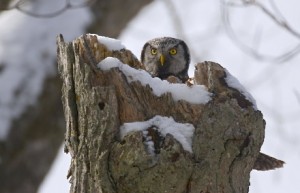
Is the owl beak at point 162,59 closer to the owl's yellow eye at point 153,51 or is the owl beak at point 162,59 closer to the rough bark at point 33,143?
the owl's yellow eye at point 153,51

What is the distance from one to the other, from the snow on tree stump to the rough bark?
11.9ft

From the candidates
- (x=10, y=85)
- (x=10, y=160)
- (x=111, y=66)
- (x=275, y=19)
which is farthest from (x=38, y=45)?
(x=111, y=66)

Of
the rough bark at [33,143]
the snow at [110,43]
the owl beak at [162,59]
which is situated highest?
the owl beak at [162,59]

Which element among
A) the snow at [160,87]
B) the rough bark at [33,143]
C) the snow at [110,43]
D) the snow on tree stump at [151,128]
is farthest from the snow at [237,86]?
the rough bark at [33,143]

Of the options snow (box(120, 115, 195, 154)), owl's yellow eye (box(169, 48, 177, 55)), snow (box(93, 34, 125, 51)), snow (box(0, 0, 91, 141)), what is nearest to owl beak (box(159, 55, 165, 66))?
owl's yellow eye (box(169, 48, 177, 55))

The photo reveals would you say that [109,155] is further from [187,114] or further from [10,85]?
[10,85]

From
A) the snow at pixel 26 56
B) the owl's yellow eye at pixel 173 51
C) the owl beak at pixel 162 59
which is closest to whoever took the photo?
the owl beak at pixel 162 59

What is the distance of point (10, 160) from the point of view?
7.41m

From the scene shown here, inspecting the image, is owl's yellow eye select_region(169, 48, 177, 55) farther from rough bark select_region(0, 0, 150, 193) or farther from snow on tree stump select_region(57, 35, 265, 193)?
snow on tree stump select_region(57, 35, 265, 193)

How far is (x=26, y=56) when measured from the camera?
758 cm

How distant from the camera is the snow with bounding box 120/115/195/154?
143 inches

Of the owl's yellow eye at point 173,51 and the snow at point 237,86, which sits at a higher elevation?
the owl's yellow eye at point 173,51

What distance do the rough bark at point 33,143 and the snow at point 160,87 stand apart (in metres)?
3.64

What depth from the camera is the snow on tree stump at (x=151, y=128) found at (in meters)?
3.61
